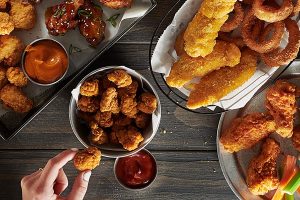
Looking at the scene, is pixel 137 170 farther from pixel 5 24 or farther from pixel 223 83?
pixel 5 24

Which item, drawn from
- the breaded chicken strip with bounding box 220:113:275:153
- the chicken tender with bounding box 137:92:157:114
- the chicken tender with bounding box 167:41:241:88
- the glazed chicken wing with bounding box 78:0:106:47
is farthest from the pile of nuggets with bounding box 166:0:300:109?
the glazed chicken wing with bounding box 78:0:106:47

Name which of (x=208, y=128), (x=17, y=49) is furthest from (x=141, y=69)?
(x=17, y=49)

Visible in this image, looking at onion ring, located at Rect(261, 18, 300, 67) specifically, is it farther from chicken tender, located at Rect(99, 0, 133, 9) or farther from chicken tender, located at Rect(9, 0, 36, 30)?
Result: chicken tender, located at Rect(9, 0, 36, 30)

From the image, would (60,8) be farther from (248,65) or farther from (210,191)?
(210,191)

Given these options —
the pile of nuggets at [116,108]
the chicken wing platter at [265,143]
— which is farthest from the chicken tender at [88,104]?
the chicken wing platter at [265,143]

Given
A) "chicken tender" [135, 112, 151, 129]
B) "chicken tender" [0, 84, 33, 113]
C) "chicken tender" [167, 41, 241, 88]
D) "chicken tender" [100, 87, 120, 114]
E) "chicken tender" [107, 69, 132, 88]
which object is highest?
"chicken tender" [167, 41, 241, 88]

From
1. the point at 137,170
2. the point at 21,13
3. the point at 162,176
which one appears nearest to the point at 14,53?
the point at 21,13
